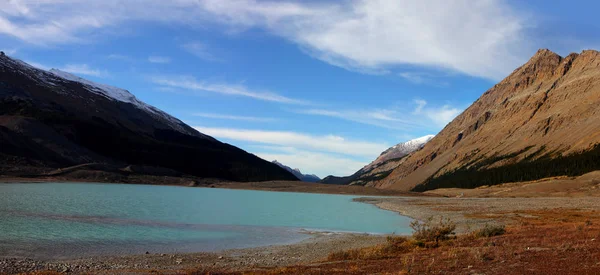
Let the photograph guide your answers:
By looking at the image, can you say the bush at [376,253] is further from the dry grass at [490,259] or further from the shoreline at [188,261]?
the shoreline at [188,261]

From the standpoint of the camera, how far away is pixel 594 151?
508ft

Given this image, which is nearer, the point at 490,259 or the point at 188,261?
the point at 490,259

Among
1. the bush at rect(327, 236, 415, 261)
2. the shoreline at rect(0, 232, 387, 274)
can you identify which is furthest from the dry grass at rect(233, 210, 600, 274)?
the shoreline at rect(0, 232, 387, 274)

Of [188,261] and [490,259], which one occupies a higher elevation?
[490,259]

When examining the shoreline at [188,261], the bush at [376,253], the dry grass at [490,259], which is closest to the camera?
the dry grass at [490,259]

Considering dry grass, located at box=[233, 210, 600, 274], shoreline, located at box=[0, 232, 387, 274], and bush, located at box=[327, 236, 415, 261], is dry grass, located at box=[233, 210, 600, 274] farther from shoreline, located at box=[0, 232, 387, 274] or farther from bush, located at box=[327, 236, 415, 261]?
shoreline, located at box=[0, 232, 387, 274]

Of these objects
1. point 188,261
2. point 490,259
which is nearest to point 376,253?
point 490,259

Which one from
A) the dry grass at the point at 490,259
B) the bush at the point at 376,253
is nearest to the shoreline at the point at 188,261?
the bush at the point at 376,253

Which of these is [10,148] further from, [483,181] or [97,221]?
[483,181]

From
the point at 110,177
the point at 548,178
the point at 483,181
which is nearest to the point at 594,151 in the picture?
the point at 548,178

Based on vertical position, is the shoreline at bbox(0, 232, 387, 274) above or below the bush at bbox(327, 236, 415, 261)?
below

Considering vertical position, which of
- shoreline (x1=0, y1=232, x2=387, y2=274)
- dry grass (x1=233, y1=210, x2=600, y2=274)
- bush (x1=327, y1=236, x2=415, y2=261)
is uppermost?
dry grass (x1=233, y1=210, x2=600, y2=274)

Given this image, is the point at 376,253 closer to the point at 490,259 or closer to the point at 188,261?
the point at 490,259

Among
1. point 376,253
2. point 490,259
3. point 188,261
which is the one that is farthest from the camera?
point 188,261
